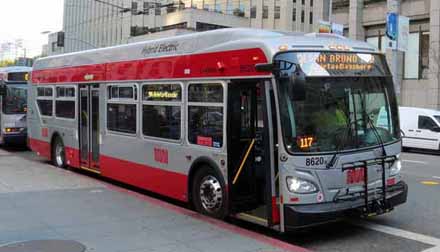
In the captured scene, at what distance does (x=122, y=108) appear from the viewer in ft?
36.3

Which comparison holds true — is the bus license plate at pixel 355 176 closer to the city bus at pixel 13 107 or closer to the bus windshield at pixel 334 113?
the bus windshield at pixel 334 113

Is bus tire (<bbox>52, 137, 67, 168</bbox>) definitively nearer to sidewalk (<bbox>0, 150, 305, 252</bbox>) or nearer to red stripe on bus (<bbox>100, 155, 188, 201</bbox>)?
red stripe on bus (<bbox>100, 155, 188, 201</bbox>)

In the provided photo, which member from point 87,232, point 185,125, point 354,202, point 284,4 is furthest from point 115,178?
point 284,4

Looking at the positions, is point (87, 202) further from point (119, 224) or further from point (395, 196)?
point (395, 196)

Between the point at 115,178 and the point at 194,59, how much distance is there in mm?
3769

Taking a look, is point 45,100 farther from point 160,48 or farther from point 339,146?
point 339,146

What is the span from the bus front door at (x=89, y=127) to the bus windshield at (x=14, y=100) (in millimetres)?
7404

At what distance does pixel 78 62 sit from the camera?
13.2m

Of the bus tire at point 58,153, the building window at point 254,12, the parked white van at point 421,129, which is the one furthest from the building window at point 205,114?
the building window at point 254,12

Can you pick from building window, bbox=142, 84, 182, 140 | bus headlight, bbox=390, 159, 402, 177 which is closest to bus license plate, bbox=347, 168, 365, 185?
bus headlight, bbox=390, 159, 402, 177

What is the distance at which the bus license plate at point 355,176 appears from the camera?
287 inches

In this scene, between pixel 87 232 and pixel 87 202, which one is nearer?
pixel 87 232

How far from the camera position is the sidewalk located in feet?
22.3

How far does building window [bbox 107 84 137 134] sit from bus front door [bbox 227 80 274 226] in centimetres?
312
